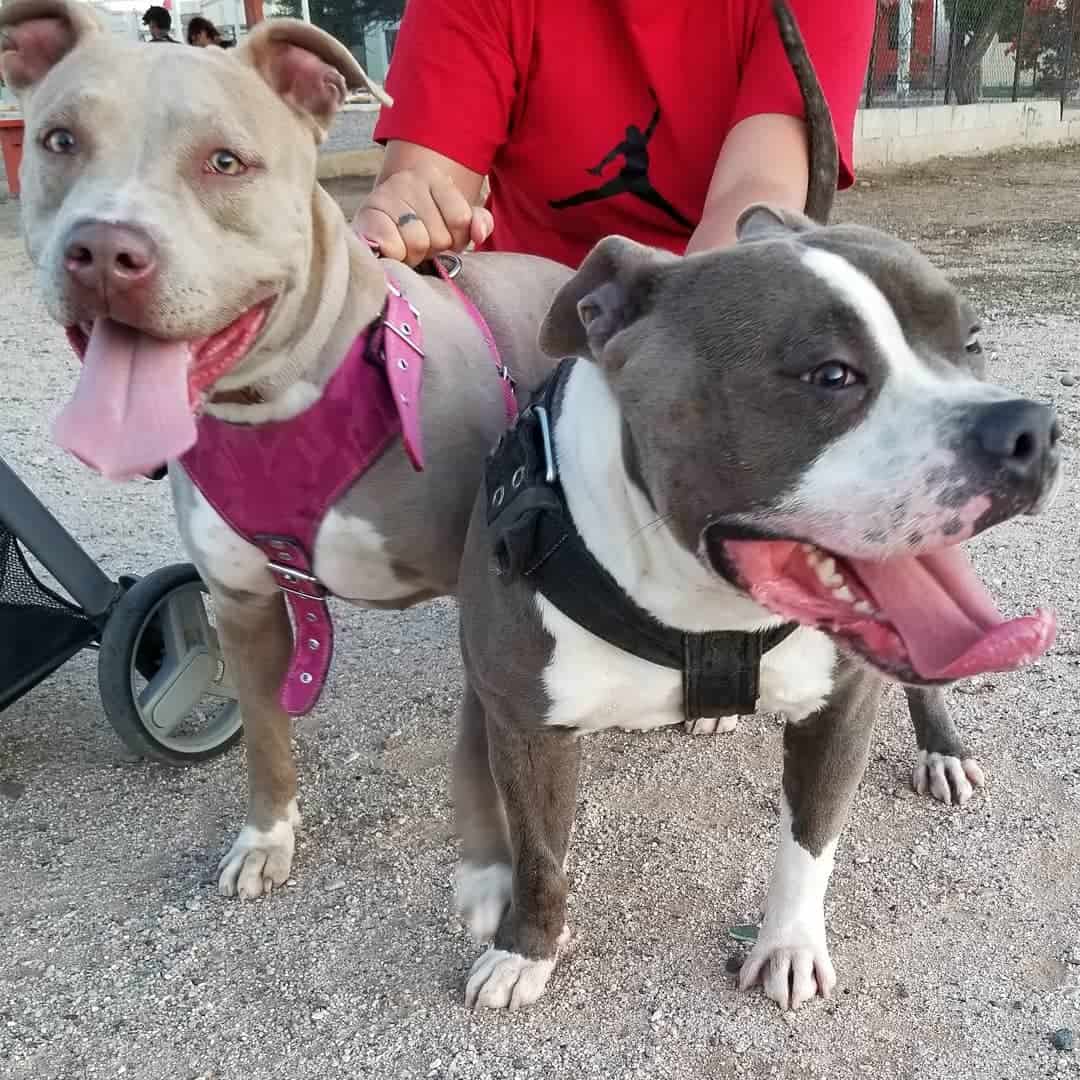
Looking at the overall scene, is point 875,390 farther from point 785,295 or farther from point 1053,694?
point 1053,694

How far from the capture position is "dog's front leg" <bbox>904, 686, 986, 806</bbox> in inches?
104

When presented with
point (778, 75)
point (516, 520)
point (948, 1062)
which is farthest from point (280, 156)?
point (948, 1062)

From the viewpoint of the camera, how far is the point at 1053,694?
2.96 m

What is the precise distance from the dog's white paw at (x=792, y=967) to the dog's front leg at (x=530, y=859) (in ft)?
1.24

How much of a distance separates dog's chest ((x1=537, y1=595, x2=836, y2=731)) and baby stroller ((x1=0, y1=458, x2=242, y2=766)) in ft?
4.12

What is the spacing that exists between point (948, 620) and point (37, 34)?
1.87 m

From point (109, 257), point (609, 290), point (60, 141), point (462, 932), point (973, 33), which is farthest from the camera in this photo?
point (973, 33)

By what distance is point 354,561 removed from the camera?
88.0 inches

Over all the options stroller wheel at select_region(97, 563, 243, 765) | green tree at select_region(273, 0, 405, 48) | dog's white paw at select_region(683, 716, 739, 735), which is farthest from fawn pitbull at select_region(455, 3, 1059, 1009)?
green tree at select_region(273, 0, 405, 48)

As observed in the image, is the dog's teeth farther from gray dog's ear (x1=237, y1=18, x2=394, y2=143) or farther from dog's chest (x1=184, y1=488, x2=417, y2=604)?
gray dog's ear (x1=237, y1=18, x2=394, y2=143)

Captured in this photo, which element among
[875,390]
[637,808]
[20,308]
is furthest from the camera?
[20,308]

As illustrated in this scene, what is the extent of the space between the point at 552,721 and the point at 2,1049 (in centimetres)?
118

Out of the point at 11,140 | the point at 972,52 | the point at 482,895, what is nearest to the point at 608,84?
the point at 482,895

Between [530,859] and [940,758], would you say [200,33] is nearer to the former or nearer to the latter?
[940,758]
